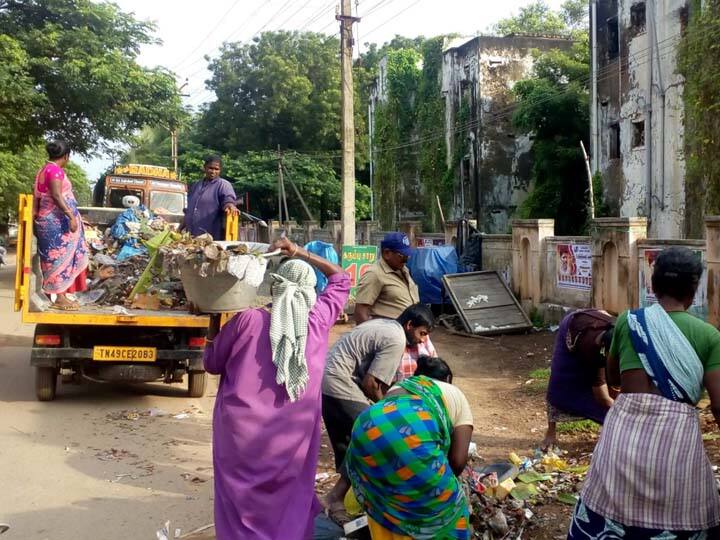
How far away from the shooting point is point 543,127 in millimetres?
27641

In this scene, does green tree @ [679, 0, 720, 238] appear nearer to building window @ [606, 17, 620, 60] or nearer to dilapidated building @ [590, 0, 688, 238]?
dilapidated building @ [590, 0, 688, 238]

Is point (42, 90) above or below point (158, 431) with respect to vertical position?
above

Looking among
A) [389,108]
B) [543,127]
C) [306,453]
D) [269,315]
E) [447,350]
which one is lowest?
[447,350]

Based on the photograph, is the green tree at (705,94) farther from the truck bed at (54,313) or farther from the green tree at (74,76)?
the green tree at (74,76)

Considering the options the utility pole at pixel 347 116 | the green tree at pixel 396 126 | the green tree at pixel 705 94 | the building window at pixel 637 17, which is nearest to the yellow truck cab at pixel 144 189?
the utility pole at pixel 347 116

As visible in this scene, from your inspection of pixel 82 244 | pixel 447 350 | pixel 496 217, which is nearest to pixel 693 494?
pixel 82 244

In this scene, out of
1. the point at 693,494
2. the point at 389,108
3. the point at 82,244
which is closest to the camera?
the point at 693,494

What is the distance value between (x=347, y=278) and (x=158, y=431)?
3722mm

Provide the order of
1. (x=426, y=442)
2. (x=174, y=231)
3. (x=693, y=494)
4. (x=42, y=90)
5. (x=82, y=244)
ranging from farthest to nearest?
(x=42, y=90) < (x=174, y=231) < (x=82, y=244) < (x=426, y=442) < (x=693, y=494)

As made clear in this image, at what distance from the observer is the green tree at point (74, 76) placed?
18781 mm

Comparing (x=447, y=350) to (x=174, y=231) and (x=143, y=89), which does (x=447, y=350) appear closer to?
(x=174, y=231)

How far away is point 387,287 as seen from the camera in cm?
527

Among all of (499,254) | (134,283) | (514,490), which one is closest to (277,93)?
(499,254)

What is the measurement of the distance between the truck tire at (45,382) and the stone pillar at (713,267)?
744 cm
